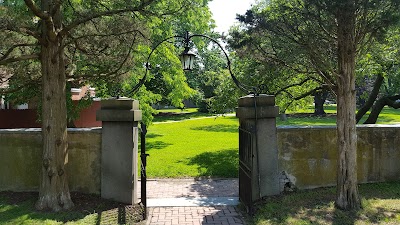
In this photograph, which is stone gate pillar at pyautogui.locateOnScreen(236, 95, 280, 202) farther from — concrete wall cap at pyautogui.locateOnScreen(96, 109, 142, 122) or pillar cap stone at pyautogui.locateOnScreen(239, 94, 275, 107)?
concrete wall cap at pyautogui.locateOnScreen(96, 109, 142, 122)

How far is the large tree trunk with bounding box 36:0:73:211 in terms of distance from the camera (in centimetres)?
632

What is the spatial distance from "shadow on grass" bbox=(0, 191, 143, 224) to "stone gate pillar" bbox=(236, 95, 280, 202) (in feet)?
7.77

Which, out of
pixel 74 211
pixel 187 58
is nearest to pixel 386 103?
pixel 187 58

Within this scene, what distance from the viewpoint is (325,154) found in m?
7.49

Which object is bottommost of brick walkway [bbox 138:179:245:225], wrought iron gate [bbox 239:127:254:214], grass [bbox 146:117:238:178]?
brick walkway [bbox 138:179:245:225]

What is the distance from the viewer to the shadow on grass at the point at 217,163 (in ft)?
32.4

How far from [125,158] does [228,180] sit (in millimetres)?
3464

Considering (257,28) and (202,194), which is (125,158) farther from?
(257,28)

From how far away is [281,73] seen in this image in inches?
351

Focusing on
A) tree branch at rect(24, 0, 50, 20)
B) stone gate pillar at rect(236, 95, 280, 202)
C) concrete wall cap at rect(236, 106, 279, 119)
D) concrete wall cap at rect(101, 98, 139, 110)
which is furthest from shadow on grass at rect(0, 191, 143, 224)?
tree branch at rect(24, 0, 50, 20)

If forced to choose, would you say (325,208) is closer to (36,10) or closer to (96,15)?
(96,15)

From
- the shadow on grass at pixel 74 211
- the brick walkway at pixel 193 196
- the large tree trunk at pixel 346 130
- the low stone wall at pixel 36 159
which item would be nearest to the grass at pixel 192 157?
the brick walkway at pixel 193 196

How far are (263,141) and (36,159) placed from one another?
15.6 ft

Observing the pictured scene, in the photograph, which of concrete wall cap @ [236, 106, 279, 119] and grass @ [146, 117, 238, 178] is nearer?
concrete wall cap @ [236, 106, 279, 119]
